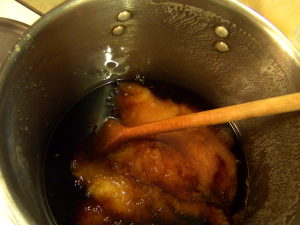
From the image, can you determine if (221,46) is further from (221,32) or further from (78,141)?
A: (78,141)

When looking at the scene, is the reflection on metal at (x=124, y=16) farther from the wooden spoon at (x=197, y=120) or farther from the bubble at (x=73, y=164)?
the bubble at (x=73, y=164)

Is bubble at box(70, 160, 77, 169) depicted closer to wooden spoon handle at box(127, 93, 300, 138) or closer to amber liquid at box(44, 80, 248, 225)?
amber liquid at box(44, 80, 248, 225)

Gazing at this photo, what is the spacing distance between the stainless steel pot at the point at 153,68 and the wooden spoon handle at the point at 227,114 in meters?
0.12

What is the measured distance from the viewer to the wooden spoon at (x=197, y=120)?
25.4 inches

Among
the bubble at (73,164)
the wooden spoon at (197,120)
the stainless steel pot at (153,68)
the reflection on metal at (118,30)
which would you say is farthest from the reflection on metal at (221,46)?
the bubble at (73,164)

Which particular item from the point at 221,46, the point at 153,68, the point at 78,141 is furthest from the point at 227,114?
the point at 78,141

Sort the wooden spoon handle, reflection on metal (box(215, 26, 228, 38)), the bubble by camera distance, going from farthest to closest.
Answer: the bubble
reflection on metal (box(215, 26, 228, 38))
the wooden spoon handle

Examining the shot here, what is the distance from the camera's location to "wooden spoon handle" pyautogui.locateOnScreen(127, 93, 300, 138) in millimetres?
637

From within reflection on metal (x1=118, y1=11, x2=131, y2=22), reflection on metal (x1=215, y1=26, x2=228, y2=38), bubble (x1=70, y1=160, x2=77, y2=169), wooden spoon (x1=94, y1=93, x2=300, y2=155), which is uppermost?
reflection on metal (x1=215, y1=26, x2=228, y2=38)

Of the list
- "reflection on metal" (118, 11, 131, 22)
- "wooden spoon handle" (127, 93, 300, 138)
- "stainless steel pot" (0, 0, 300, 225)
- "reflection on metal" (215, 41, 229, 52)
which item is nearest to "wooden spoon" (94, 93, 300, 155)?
"wooden spoon handle" (127, 93, 300, 138)

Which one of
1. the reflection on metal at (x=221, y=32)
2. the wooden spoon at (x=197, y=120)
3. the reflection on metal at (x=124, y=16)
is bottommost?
the wooden spoon at (x=197, y=120)

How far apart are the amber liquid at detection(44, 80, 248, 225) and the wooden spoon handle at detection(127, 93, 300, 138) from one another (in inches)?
9.4

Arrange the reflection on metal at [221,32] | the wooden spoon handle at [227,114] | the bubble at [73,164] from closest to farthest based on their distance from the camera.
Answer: the wooden spoon handle at [227,114] → the reflection on metal at [221,32] → the bubble at [73,164]

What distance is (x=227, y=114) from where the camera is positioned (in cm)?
73
